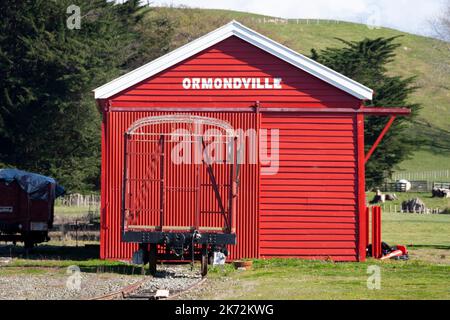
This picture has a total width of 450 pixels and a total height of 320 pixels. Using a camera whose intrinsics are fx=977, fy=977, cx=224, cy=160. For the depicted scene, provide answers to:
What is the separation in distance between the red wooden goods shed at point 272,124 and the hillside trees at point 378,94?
22.7m

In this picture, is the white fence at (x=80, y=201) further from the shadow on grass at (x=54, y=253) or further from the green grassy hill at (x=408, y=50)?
the shadow on grass at (x=54, y=253)

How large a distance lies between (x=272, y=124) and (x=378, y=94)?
2894cm

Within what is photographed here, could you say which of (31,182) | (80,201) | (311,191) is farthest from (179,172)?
(80,201)

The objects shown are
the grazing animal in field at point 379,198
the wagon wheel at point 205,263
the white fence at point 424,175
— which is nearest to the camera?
the wagon wheel at point 205,263

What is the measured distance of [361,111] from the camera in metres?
25.6

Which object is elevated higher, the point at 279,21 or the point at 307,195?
the point at 279,21

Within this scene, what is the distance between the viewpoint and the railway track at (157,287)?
16.7m

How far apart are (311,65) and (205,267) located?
7.14 m

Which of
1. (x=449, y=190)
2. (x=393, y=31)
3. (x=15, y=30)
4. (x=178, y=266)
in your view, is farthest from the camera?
(x=393, y=31)

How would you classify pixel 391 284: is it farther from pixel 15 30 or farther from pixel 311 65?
pixel 15 30

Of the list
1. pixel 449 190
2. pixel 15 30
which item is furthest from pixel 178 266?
pixel 449 190

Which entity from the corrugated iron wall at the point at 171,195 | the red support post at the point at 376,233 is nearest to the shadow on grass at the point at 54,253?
the corrugated iron wall at the point at 171,195

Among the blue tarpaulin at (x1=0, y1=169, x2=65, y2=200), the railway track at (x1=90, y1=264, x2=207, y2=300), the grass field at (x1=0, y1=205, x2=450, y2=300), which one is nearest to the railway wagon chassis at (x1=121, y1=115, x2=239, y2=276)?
the railway track at (x1=90, y1=264, x2=207, y2=300)
